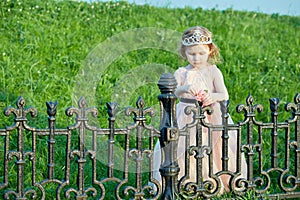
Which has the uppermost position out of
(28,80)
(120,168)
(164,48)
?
(164,48)

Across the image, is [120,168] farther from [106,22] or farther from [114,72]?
[106,22]

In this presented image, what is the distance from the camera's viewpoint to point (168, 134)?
488cm

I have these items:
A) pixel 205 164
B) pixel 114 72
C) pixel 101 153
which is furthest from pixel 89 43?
pixel 205 164

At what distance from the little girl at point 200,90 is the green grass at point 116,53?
7.54 feet

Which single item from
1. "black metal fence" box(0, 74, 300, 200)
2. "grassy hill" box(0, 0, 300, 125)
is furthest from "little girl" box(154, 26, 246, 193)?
"grassy hill" box(0, 0, 300, 125)

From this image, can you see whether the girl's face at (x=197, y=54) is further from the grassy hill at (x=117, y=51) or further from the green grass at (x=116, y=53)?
the grassy hill at (x=117, y=51)

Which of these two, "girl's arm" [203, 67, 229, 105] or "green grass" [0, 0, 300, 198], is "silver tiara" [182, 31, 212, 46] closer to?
"girl's arm" [203, 67, 229, 105]

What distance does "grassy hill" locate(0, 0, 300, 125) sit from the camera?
8.45 metres

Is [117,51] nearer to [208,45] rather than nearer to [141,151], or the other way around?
[208,45]

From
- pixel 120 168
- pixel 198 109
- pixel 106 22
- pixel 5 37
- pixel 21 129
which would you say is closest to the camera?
pixel 21 129

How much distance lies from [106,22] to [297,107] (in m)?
6.10

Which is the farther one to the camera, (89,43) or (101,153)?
(89,43)

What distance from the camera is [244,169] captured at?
221 inches

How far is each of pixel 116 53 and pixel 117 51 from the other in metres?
0.09
